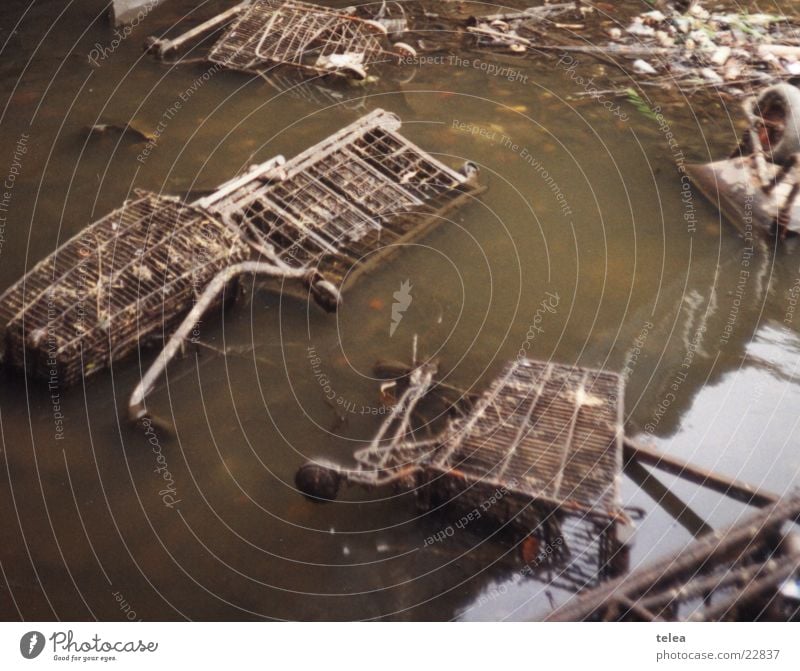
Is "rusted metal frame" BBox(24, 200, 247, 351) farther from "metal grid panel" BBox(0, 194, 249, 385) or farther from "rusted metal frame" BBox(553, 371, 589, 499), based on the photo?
"rusted metal frame" BBox(553, 371, 589, 499)

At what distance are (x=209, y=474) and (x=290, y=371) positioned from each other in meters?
0.35

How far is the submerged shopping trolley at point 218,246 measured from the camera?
207 cm

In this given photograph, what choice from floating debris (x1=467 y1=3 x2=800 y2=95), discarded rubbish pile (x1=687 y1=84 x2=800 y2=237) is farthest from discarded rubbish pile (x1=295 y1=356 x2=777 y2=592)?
floating debris (x1=467 y1=3 x2=800 y2=95)

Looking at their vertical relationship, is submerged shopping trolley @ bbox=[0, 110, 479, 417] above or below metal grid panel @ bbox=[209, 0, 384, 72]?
below

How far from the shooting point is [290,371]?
7.15ft

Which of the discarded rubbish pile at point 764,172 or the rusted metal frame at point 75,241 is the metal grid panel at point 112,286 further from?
the discarded rubbish pile at point 764,172

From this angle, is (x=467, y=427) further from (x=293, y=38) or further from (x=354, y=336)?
(x=293, y=38)

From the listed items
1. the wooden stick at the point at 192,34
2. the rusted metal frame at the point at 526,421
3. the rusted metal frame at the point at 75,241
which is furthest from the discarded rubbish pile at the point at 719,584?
the wooden stick at the point at 192,34

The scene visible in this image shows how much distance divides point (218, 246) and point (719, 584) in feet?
5.25

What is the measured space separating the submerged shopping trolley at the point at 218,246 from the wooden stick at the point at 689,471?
0.90m

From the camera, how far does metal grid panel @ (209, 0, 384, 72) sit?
2.78 m

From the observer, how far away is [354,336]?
2.23 metres

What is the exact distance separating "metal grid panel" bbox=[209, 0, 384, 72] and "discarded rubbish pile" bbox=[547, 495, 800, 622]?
191 centimetres
